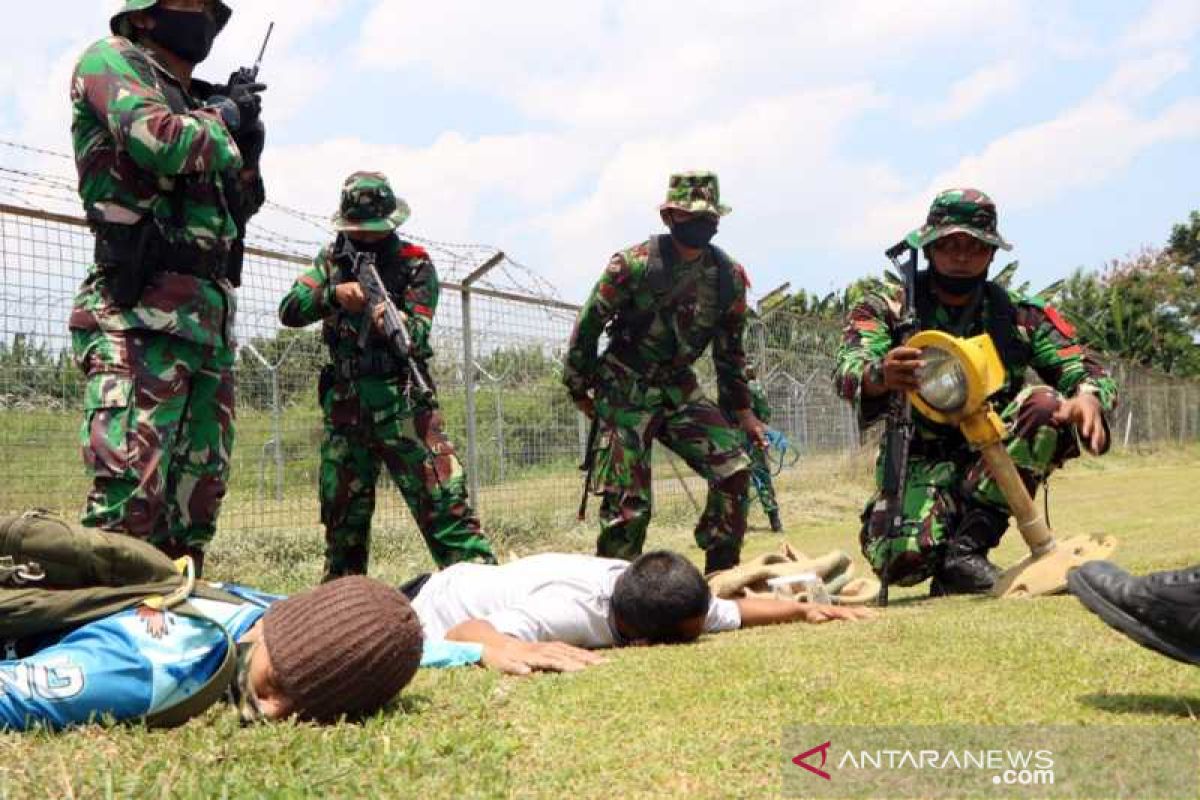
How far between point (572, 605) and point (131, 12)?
2309 millimetres

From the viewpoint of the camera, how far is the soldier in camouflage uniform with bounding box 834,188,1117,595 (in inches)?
188

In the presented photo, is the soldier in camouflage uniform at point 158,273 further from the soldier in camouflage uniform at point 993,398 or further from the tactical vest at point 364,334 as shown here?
the soldier in camouflage uniform at point 993,398

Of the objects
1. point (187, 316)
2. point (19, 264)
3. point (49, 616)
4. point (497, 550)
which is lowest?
point (497, 550)

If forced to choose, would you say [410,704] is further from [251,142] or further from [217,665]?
[251,142]

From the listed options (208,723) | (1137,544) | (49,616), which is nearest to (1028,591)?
(1137,544)

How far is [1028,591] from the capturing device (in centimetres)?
446

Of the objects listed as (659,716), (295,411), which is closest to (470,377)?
(295,411)

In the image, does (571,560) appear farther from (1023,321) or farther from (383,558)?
(383,558)

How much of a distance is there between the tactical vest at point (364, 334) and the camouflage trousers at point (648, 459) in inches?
44.1

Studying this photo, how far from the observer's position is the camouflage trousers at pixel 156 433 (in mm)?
Answer: 3430

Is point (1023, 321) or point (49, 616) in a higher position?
point (1023, 321)

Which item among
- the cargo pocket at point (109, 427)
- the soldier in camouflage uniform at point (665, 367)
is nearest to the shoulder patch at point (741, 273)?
the soldier in camouflage uniform at point (665, 367)

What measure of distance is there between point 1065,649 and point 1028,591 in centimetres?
139

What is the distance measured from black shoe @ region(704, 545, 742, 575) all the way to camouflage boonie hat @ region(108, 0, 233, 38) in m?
3.09
